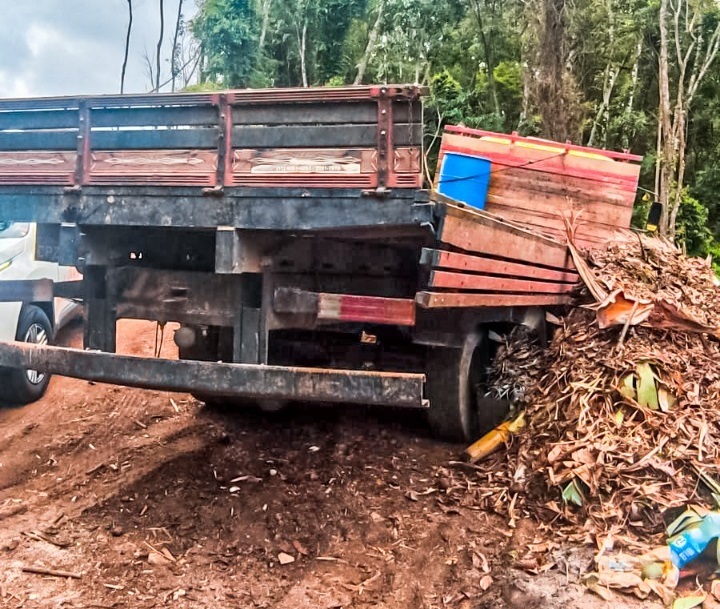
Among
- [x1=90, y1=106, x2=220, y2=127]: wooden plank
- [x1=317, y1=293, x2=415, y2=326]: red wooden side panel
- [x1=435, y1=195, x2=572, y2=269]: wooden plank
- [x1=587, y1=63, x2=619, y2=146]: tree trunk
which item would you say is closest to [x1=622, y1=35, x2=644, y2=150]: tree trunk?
[x1=587, y1=63, x2=619, y2=146]: tree trunk

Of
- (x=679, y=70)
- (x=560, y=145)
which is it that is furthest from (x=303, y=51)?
(x=560, y=145)

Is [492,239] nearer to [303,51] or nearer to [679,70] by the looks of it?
[679,70]

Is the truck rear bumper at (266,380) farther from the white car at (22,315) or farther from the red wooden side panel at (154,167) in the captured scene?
the white car at (22,315)

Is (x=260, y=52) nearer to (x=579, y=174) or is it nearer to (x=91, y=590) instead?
(x=579, y=174)

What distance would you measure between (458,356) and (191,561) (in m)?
2.07

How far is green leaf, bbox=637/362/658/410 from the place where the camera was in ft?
13.6

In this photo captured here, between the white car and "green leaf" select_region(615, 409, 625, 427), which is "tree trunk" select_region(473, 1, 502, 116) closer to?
the white car

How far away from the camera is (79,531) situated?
3.79m

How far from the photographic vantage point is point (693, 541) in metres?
3.30

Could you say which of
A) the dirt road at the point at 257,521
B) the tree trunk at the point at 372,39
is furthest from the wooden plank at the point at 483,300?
the tree trunk at the point at 372,39

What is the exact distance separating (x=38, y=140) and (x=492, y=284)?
254cm

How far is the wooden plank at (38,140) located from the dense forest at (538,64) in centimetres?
1215

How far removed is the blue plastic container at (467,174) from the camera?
235 inches

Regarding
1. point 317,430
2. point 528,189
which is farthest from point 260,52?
point 317,430
